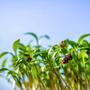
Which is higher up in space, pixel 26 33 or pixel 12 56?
pixel 26 33

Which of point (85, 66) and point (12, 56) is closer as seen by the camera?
point (85, 66)

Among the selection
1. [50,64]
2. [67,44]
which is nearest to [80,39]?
[67,44]

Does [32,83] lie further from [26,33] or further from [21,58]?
[26,33]

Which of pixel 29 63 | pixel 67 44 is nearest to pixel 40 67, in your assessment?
pixel 29 63

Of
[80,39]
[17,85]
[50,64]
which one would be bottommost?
[17,85]

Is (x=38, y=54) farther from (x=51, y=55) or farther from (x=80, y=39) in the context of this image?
(x=80, y=39)

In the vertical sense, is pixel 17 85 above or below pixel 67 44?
below
